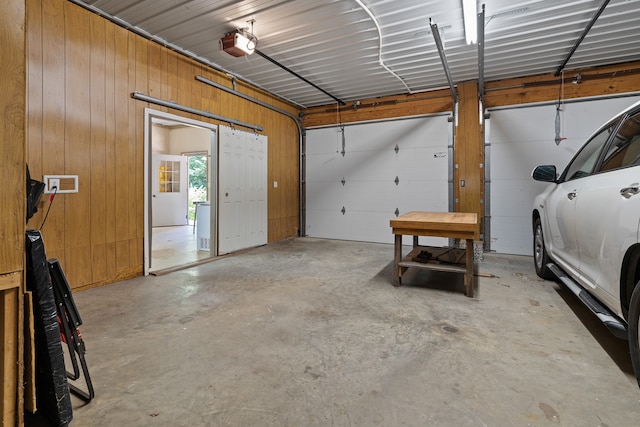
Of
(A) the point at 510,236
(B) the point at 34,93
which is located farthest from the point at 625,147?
(B) the point at 34,93

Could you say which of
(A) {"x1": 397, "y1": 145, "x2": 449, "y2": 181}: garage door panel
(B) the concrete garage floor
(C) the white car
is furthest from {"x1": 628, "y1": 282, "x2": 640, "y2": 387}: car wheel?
(A) {"x1": 397, "y1": 145, "x2": 449, "y2": 181}: garage door panel

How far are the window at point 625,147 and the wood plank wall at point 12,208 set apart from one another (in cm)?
301

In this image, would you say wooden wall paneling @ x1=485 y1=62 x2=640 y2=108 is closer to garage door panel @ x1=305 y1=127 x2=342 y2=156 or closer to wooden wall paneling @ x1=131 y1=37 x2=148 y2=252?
garage door panel @ x1=305 y1=127 x2=342 y2=156

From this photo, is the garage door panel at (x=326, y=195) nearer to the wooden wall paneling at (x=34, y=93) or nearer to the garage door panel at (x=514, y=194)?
the garage door panel at (x=514, y=194)

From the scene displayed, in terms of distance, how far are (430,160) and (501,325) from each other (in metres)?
4.21

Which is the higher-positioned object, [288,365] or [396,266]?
[396,266]

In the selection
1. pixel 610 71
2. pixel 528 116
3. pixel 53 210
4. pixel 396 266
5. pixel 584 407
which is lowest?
pixel 584 407

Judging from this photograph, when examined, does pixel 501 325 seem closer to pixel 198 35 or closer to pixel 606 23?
pixel 606 23

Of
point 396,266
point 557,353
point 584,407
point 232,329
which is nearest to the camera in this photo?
point 584,407

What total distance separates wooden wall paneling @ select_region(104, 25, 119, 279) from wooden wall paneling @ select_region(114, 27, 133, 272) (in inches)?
1.0

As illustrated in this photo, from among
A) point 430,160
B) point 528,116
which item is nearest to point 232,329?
point 430,160

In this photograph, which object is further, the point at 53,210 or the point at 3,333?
the point at 53,210

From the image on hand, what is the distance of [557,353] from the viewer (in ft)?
6.96

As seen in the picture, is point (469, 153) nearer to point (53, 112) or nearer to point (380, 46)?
point (380, 46)
